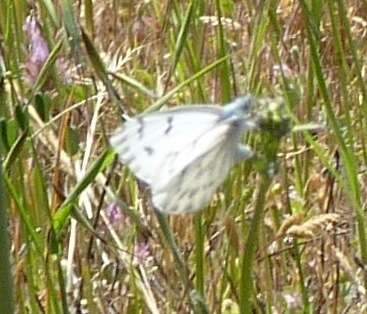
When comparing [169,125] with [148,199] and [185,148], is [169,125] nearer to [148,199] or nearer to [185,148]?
[185,148]

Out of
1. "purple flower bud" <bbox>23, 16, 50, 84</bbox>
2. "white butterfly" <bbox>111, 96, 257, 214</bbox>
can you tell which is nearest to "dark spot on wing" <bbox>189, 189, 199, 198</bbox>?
"white butterfly" <bbox>111, 96, 257, 214</bbox>

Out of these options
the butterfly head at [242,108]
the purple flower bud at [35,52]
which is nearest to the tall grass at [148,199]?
the purple flower bud at [35,52]

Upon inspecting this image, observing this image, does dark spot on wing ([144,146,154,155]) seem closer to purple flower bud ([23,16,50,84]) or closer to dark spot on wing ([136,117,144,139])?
dark spot on wing ([136,117,144,139])

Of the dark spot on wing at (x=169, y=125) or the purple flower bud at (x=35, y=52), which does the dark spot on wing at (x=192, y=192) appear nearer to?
→ the dark spot on wing at (x=169, y=125)

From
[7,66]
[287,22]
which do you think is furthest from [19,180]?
[287,22]

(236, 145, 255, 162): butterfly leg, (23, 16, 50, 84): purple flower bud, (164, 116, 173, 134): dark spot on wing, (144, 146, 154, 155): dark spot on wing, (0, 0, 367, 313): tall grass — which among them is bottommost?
(0, 0, 367, 313): tall grass

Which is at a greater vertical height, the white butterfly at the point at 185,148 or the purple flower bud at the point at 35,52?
the purple flower bud at the point at 35,52
